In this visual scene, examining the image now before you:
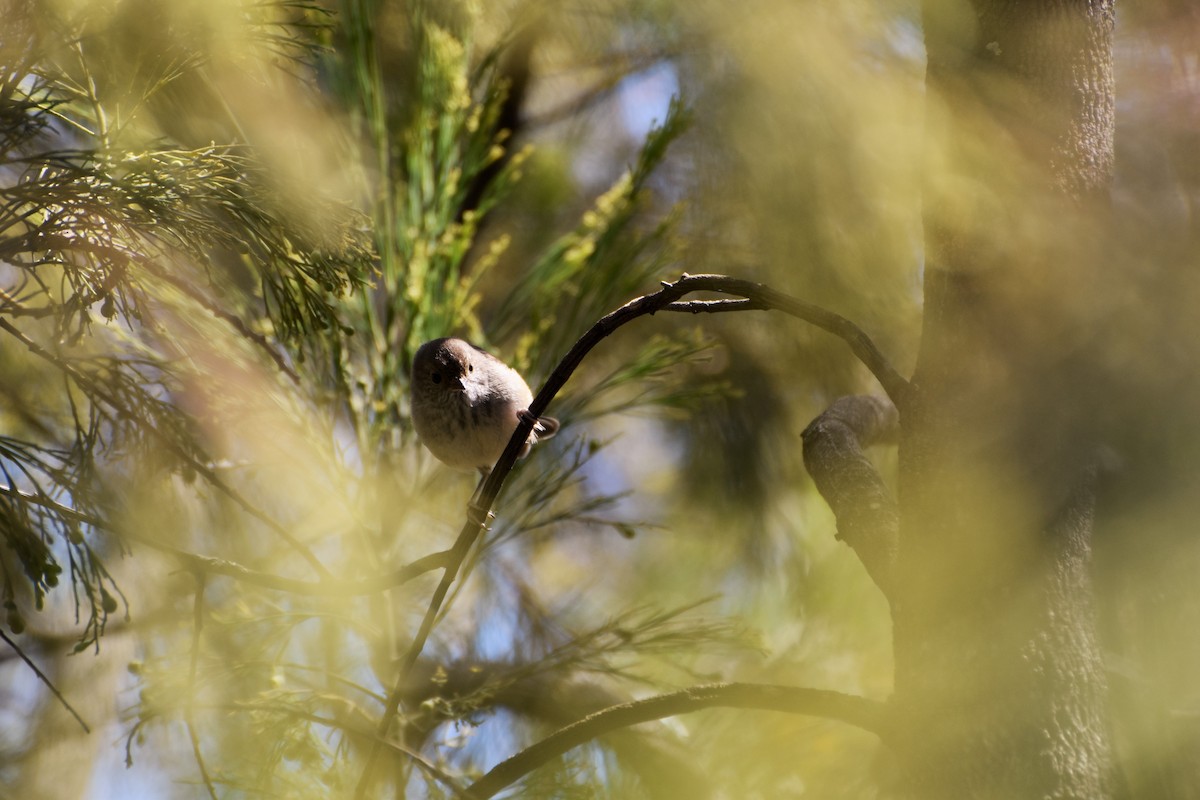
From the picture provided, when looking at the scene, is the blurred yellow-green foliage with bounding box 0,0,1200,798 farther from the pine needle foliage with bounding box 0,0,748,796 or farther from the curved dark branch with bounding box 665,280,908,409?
the curved dark branch with bounding box 665,280,908,409

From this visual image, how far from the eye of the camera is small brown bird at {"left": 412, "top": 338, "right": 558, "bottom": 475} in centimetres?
188

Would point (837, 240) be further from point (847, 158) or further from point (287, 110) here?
point (287, 110)

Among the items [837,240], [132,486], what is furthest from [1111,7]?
[132,486]

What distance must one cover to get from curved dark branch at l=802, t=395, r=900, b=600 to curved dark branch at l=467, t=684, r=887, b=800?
6.6 inches

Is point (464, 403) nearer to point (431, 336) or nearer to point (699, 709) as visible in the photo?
point (431, 336)

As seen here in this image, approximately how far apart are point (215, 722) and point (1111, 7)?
206 cm

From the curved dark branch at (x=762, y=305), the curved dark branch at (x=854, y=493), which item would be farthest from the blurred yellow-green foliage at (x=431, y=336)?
the curved dark branch at (x=762, y=305)

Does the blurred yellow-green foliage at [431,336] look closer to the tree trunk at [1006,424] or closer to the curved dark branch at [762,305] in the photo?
the tree trunk at [1006,424]

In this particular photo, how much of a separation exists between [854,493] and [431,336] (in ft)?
3.05

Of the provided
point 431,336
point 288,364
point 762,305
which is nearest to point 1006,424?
point 762,305

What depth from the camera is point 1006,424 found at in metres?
1.43

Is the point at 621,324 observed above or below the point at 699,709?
above

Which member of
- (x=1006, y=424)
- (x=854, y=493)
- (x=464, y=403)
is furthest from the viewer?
(x=464, y=403)

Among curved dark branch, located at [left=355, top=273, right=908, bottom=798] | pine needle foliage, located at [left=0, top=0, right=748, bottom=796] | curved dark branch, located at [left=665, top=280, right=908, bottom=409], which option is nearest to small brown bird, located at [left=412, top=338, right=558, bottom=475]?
pine needle foliage, located at [left=0, top=0, right=748, bottom=796]
